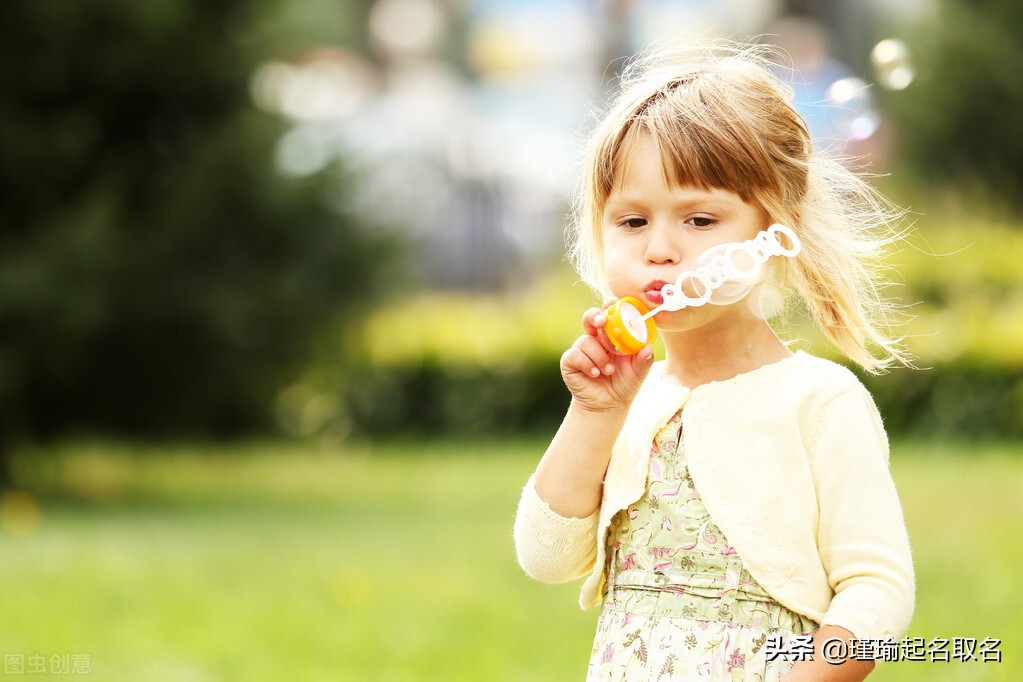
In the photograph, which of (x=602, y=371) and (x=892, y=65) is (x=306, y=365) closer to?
(x=892, y=65)

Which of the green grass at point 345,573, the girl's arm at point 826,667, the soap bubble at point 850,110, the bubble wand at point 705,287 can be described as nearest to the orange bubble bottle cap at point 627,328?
the bubble wand at point 705,287

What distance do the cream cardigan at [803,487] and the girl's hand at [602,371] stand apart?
0.07 metres

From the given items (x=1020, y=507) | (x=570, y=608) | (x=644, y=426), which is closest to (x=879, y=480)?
(x=644, y=426)

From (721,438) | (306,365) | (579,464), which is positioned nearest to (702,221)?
(721,438)

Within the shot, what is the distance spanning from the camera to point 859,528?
2070 mm

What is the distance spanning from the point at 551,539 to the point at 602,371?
30 cm

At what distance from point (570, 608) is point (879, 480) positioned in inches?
110

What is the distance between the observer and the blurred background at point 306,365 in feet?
14.9

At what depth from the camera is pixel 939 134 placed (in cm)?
1098

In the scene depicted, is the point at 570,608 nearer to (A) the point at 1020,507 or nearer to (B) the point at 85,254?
(A) the point at 1020,507

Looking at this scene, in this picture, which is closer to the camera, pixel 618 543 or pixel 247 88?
pixel 618 543

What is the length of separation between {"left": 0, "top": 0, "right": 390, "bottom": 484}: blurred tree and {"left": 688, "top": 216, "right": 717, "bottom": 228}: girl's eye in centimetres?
530

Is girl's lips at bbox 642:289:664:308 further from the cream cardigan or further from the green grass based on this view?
the green grass

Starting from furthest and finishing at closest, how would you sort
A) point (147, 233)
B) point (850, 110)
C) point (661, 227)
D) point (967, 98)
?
1. point (967, 98)
2. point (147, 233)
3. point (850, 110)
4. point (661, 227)
